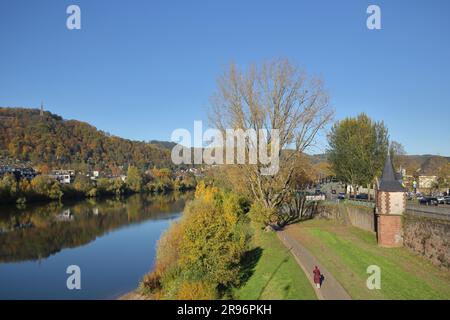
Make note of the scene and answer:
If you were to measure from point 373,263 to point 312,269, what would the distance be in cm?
282

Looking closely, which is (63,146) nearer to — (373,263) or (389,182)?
(389,182)

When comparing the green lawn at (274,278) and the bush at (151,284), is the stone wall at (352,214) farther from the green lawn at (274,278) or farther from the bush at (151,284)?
the bush at (151,284)

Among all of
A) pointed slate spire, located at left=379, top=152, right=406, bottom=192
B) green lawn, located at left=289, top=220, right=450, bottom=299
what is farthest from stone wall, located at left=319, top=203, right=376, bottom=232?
pointed slate spire, located at left=379, top=152, right=406, bottom=192

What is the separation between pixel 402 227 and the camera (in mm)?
21609

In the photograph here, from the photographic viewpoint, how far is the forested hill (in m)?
144

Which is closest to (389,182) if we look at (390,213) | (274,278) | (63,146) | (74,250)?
(390,213)

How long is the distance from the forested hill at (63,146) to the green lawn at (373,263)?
127498 mm

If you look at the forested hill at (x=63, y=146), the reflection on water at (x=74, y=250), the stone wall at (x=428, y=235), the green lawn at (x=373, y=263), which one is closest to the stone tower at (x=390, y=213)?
the stone wall at (x=428, y=235)

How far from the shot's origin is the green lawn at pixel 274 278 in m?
15.1

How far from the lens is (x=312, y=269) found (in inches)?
701
